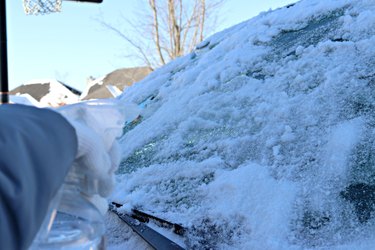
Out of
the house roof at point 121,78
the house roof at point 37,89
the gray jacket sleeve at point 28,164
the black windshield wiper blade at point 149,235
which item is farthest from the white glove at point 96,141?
the house roof at point 37,89

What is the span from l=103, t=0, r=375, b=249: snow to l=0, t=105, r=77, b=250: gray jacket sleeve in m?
0.89

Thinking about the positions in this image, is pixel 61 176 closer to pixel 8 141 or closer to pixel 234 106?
pixel 8 141

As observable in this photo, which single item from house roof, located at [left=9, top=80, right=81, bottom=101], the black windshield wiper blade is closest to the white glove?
the black windshield wiper blade

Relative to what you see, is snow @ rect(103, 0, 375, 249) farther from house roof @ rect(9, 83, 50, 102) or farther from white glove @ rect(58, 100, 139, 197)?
house roof @ rect(9, 83, 50, 102)

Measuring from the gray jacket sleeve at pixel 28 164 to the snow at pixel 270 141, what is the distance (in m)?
0.89

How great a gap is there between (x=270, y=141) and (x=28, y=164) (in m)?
1.35

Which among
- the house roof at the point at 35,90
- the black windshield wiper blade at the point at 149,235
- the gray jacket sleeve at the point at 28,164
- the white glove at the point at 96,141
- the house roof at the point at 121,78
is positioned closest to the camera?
the gray jacket sleeve at the point at 28,164

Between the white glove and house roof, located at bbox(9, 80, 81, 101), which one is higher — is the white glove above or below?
→ above

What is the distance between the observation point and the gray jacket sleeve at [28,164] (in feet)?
2.43


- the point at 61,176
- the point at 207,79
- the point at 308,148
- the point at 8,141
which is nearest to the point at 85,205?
the point at 61,176

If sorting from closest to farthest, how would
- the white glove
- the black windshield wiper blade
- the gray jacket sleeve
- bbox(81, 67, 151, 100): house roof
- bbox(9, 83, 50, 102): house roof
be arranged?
the gray jacket sleeve
the white glove
the black windshield wiper blade
bbox(81, 67, 151, 100): house roof
bbox(9, 83, 50, 102): house roof

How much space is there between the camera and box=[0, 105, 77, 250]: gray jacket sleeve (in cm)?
74

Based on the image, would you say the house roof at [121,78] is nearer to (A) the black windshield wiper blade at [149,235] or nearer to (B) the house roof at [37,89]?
(B) the house roof at [37,89]

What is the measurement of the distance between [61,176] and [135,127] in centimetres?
213
